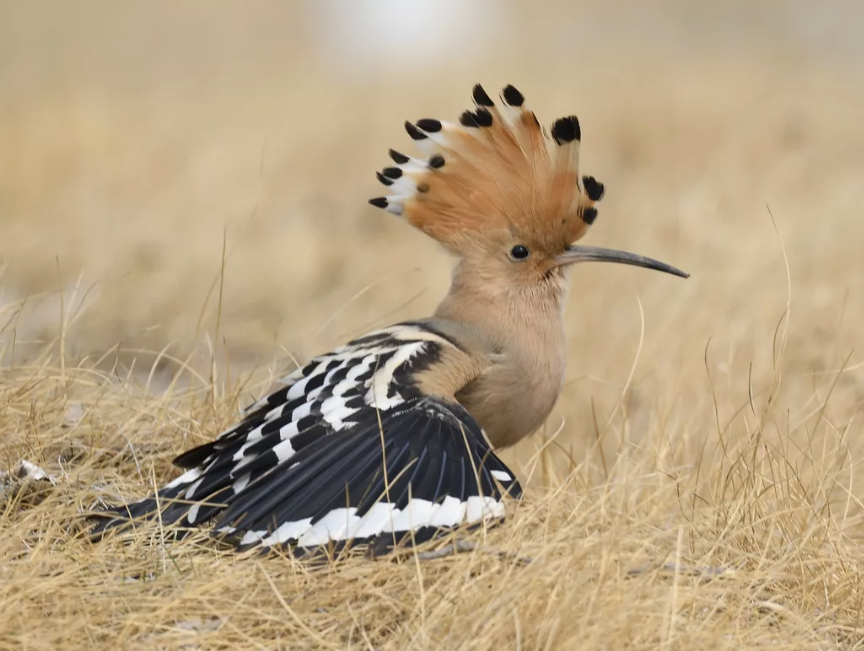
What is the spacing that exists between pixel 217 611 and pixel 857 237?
14.3 feet

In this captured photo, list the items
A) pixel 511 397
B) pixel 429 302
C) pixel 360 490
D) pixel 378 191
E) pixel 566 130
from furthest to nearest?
pixel 378 191 → pixel 429 302 → pixel 566 130 → pixel 511 397 → pixel 360 490

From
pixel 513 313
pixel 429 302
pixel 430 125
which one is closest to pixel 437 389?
pixel 513 313

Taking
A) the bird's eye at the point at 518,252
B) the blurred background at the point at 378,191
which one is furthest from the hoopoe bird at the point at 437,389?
the blurred background at the point at 378,191

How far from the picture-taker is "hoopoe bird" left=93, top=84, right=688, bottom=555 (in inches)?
84.8

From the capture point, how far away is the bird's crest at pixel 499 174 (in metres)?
2.83

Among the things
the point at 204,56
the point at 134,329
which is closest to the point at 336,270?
the point at 134,329

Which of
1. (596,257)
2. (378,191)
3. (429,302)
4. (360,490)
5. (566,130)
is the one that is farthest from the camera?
(378,191)

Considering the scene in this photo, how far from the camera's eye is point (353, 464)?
87.9 inches

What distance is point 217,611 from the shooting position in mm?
1941

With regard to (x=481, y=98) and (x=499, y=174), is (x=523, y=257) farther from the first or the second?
(x=481, y=98)

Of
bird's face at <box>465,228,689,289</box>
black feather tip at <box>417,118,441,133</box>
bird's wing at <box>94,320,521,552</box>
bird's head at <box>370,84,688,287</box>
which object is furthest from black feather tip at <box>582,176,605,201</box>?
bird's wing at <box>94,320,521,552</box>

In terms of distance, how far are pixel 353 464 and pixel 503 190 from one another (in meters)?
0.90

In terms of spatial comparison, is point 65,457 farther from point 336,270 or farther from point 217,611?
point 336,270

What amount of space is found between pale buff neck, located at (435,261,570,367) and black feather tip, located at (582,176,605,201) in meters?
0.20
